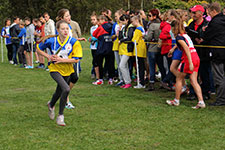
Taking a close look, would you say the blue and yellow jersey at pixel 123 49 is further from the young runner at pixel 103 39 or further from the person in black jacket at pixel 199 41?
the person in black jacket at pixel 199 41

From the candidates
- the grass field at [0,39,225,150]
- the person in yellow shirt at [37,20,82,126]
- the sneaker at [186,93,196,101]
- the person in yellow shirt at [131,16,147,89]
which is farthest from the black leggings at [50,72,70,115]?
the person in yellow shirt at [131,16,147,89]

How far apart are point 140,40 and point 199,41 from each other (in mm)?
2347

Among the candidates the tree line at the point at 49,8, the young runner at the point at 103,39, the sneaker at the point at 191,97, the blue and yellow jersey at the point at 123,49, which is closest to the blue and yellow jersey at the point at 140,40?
the blue and yellow jersey at the point at 123,49

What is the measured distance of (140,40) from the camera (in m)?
10.9

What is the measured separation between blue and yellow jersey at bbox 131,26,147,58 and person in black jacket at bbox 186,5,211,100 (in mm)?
1921

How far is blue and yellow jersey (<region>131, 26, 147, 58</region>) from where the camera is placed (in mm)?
10719

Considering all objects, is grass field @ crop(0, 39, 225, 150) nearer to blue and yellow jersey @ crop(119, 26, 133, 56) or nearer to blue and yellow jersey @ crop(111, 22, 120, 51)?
blue and yellow jersey @ crop(119, 26, 133, 56)

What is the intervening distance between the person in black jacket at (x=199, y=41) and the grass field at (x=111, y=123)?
61 cm

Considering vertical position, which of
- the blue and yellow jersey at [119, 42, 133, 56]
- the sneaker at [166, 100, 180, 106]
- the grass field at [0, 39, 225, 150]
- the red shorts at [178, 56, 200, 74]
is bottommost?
the grass field at [0, 39, 225, 150]

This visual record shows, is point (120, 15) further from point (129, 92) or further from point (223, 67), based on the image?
point (223, 67)

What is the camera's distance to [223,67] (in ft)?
28.6

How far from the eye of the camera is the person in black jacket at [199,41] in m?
8.81

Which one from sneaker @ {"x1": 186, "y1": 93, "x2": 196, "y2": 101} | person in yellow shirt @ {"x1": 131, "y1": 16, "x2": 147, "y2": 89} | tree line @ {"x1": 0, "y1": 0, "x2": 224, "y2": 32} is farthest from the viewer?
tree line @ {"x1": 0, "y1": 0, "x2": 224, "y2": 32}

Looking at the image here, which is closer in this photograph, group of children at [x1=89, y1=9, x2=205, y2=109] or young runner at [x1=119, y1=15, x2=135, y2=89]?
group of children at [x1=89, y1=9, x2=205, y2=109]
